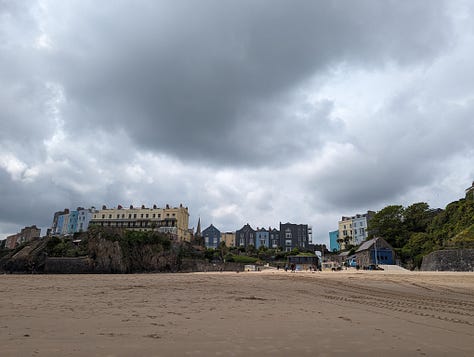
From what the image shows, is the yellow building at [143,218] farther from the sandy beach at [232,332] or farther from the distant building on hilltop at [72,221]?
the sandy beach at [232,332]

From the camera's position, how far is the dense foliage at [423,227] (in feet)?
148

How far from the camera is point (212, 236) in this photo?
136 metres

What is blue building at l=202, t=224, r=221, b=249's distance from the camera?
13512 cm

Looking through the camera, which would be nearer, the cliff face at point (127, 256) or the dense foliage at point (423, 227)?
the dense foliage at point (423, 227)

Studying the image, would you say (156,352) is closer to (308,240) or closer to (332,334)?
(332,334)

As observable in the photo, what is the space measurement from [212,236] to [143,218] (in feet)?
152

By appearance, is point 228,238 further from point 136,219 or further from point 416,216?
point 416,216

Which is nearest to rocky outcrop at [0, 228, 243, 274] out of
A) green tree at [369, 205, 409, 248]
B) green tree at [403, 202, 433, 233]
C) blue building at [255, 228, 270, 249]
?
green tree at [369, 205, 409, 248]

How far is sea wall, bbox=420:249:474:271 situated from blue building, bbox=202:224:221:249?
10039 cm

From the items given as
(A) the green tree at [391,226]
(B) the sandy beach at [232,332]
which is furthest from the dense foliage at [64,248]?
(A) the green tree at [391,226]

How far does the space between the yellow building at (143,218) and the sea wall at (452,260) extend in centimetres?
6647

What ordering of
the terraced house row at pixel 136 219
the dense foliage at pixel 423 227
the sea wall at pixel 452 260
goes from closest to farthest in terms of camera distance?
the sea wall at pixel 452 260
the dense foliage at pixel 423 227
the terraced house row at pixel 136 219

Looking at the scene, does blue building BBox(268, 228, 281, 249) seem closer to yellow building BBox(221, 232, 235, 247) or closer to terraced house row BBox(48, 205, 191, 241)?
yellow building BBox(221, 232, 235, 247)

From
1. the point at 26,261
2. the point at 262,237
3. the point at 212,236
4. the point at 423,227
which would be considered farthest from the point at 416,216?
the point at 212,236
